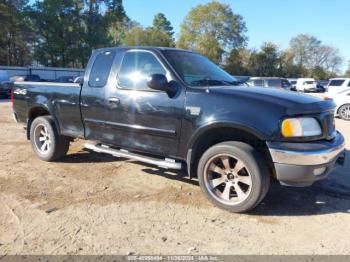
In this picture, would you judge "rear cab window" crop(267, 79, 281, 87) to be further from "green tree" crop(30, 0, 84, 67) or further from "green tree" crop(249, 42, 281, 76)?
"green tree" crop(249, 42, 281, 76)

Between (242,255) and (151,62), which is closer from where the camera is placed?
(242,255)

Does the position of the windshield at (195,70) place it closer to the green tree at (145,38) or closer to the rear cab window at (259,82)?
the rear cab window at (259,82)

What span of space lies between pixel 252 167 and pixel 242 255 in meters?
1.04

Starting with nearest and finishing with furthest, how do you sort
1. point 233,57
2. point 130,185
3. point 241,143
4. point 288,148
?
point 288,148
point 241,143
point 130,185
point 233,57

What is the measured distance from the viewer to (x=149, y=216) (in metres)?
4.19

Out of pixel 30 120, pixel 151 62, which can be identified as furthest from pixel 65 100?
pixel 151 62

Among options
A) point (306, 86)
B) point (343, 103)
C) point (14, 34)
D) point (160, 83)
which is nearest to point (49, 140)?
point (160, 83)

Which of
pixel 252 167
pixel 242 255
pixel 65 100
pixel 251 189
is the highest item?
pixel 65 100

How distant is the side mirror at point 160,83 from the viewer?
448 centimetres

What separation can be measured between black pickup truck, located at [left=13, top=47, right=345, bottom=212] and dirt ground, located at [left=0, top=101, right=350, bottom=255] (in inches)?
16.2

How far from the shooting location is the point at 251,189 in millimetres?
4109

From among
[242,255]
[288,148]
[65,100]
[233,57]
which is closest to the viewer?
[242,255]

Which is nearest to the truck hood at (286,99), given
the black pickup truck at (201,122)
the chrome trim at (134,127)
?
the black pickup truck at (201,122)

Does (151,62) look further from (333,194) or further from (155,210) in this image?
(333,194)
